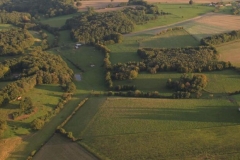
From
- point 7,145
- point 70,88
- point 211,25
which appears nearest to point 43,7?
point 211,25

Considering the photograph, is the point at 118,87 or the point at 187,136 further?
the point at 118,87

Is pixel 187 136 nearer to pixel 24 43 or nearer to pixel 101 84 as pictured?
pixel 101 84

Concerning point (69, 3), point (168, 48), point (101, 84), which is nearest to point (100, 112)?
point (101, 84)

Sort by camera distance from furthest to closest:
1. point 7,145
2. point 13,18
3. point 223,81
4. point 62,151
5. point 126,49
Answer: point 13,18 → point 126,49 → point 223,81 → point 7,145 → point 62,151

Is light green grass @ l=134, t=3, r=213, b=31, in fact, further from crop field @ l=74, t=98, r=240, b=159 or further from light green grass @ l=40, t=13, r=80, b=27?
crop field @ l=74, t=98, r=240, b=159

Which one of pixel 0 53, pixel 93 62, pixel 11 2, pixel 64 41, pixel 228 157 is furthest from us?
pixel 11 2

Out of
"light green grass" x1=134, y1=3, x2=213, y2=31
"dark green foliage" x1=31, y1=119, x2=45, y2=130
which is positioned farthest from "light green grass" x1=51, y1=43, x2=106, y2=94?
"light green grass" x1=134, y1=3, x2=213, y2=31

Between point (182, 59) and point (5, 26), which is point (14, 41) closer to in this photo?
point (5, 26)
